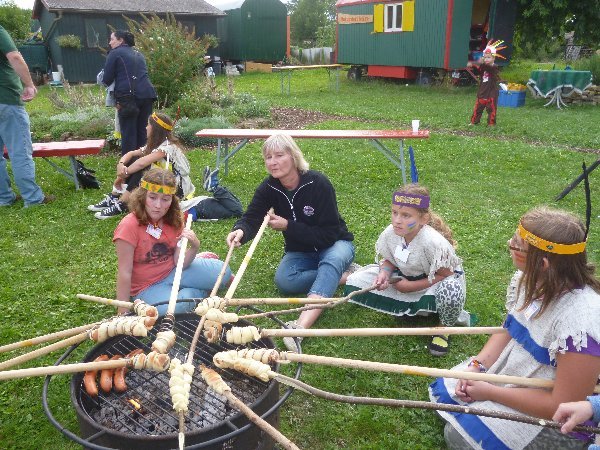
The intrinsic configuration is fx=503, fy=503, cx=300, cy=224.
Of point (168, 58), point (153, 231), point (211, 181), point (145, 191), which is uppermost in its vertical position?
point (168, 58)

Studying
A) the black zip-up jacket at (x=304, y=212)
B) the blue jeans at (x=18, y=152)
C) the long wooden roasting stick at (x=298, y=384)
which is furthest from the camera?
the blue jeans at (x=18, y=152)

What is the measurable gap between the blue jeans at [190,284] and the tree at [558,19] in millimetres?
15707

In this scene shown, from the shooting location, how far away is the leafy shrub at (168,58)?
11.4m

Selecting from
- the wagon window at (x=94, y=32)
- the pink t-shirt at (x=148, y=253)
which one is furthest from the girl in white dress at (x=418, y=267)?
the wagon window at (x=94, y=32)

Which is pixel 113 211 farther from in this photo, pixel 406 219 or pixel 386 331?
pixel 386 331

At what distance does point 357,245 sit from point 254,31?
22866 millimetres

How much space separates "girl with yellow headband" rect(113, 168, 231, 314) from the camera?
3.51 metres

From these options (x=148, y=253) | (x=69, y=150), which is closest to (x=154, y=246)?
(x=148, y=253)

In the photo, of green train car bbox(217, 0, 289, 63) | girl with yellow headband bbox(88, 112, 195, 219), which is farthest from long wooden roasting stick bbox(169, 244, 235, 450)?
green train car bbox(217, 0, 289, 63)

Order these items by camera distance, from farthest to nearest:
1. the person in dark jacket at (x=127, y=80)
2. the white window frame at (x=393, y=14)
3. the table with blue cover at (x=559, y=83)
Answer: the white window frame at (x=393, y=14) < the table with blue cover at (x=559, y=83) < the person in dark jacket at (x=127, y=80)

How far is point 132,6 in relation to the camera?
930 inches

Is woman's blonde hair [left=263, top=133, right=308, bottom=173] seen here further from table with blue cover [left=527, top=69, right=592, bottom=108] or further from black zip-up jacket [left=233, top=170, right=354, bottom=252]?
table with blue cover [left=527, top=69, right=592, bottom=108]

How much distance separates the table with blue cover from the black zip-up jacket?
1240 cm

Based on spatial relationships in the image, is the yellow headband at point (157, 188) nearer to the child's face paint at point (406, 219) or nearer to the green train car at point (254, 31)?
the child's face paint at point (406, 219)
